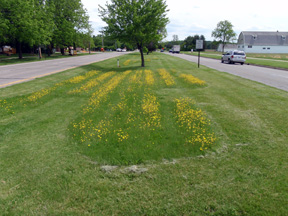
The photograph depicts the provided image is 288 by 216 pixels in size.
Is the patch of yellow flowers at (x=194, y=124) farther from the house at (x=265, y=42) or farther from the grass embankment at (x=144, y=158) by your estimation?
the house at (x=265, y=42)

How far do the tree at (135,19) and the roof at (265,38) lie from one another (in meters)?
83.0

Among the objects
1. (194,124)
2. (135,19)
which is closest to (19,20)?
(135,19)

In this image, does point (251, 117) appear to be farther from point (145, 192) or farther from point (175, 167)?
point (145, 192)

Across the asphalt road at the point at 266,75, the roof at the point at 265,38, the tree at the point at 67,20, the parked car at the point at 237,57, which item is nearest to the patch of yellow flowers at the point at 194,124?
the asphalt road at the point at 266,75

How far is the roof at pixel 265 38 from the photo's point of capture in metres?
87.4

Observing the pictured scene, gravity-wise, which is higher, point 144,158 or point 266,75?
point 266,75

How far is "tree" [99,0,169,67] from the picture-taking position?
→ 776 inches

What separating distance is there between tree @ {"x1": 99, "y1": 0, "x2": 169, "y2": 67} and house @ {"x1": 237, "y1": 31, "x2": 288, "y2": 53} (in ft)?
271

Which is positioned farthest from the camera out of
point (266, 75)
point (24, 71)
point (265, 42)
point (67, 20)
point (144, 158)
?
point (265, 42)

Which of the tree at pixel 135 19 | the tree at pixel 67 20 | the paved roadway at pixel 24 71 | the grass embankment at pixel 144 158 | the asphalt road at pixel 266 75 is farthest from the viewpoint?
the tree at pixel 67 20

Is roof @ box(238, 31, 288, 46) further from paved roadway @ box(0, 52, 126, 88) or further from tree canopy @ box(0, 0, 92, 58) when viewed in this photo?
paved roadway @ box(0, 52, 126, 88)

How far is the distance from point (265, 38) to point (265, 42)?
208cm

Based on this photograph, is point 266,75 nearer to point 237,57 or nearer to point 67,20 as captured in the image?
point 237,57

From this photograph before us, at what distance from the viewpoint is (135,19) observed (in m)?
19.4
